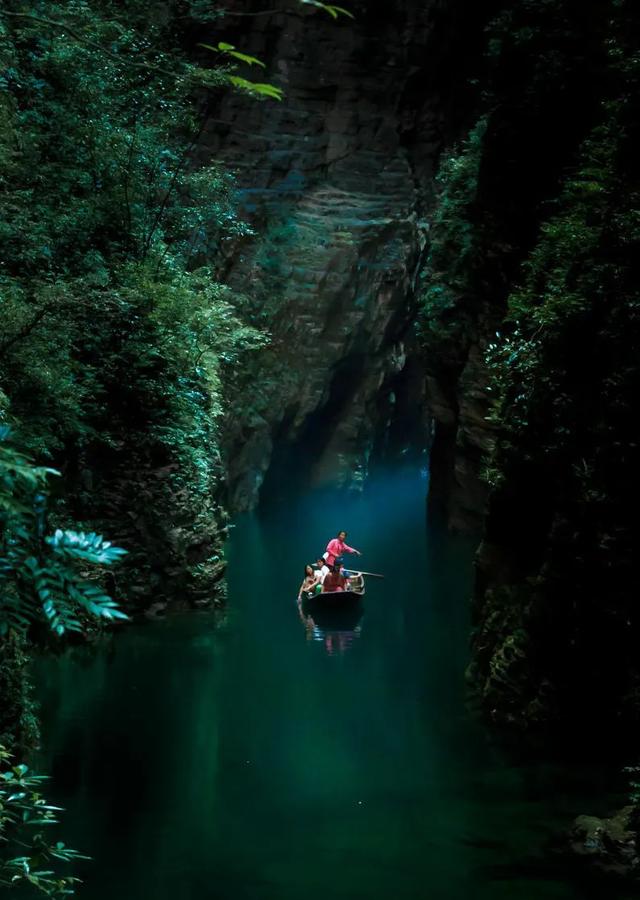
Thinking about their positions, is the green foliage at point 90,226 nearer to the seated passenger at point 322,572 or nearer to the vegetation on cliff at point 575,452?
the seated passenger at point 322,572

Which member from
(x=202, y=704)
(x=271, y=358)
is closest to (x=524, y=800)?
(x=202, y=704)

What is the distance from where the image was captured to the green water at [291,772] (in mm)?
7973

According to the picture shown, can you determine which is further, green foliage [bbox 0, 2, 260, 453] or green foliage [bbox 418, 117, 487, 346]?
green foliage [bbox 418, 117, 487, 346]

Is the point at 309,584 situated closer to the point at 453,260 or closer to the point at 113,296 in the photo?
the point at 113,296

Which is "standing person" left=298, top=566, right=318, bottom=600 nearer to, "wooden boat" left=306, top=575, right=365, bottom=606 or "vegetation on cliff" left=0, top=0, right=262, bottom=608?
"wooden boat" left=306, top=575, right=365, bottom=606

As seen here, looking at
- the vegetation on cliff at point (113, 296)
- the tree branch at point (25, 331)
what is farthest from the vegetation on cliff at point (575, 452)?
the vegetation on cliff at point (113, 296)

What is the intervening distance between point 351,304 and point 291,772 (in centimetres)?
2651

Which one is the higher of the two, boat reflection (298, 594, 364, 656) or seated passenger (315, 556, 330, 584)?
seated passenger (315, 556, 330, 584)

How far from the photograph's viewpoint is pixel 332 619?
748 inches

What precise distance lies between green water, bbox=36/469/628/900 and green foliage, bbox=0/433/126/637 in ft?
18.6

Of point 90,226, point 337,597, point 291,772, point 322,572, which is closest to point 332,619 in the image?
point 337,597

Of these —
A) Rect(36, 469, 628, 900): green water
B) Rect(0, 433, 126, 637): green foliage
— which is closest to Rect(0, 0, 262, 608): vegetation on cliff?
Rect(36, 469, 628, 900): green water

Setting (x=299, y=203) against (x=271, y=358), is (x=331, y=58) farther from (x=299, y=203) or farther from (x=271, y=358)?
(x=271, y=358)

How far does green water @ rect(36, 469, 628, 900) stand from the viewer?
Answer: 797 centimetres
